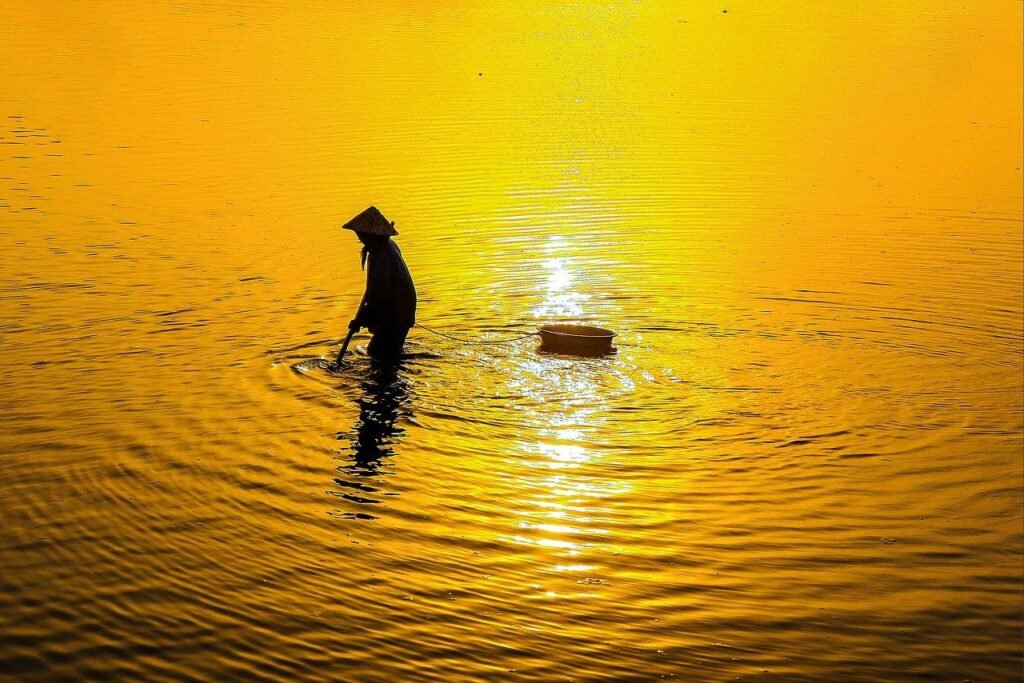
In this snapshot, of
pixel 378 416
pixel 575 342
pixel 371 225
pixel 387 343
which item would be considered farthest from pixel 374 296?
pixel 575 342

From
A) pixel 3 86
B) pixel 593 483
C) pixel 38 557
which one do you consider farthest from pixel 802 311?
pixel 3 86

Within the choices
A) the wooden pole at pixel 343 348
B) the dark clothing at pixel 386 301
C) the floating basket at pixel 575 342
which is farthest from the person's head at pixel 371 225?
the floating basket at pixel 575 342

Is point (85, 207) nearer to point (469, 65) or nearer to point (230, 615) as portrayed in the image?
point (230, 615)

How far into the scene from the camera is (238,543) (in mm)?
6828

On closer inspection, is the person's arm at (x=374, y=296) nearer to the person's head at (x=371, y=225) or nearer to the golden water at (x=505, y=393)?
the person's head at (x=371, y=225)

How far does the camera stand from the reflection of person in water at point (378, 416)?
8.15 meters

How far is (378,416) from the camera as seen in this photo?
888cm

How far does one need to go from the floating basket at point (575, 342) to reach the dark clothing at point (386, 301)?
3.72ft

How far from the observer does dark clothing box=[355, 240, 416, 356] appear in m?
9.93

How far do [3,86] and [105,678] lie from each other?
56.0ft

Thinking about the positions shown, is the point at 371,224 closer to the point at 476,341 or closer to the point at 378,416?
the point at 476,341

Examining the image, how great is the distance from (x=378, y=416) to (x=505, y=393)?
103 centimetres

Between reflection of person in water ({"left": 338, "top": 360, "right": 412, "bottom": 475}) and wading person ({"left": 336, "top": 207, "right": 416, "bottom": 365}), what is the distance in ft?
0.68

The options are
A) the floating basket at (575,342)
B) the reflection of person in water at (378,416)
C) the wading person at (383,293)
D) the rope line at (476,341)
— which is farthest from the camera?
the rope line at (476,341)
